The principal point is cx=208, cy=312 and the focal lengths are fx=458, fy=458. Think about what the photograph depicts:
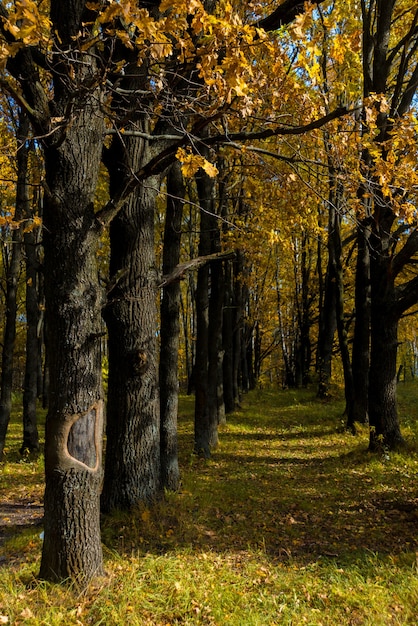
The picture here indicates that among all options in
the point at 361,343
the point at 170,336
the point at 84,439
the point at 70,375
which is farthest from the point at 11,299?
the point at 361,343

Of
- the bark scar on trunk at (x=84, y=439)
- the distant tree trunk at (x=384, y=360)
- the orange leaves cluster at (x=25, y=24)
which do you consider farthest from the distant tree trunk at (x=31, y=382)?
the orange leaves cluster at (x=25, y=24)

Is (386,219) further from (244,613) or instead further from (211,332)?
(244,613)

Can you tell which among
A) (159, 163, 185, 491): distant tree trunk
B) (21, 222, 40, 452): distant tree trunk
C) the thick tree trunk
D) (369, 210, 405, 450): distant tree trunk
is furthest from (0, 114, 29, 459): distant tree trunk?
(369, 210, 405, 450): distant tree trunk

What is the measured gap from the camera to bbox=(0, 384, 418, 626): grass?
3738mm

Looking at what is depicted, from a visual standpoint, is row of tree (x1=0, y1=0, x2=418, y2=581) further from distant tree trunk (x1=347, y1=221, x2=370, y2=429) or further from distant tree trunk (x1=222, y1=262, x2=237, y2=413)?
distant tree trunk (x1=222, y1=262, x2=237, y2=413)

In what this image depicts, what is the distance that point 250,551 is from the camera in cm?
505

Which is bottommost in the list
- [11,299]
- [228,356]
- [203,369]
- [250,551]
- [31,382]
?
[250,551]

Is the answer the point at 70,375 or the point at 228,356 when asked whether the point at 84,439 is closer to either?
the point at 70,375

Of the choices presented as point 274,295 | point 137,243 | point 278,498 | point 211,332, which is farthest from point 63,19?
point 274,295

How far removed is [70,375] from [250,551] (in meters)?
2.93

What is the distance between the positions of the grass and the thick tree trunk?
1.35ft

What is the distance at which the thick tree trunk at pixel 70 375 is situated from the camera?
12.5ft

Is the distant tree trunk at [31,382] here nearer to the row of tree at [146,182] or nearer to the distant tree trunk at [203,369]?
the row of tree at [146,182]

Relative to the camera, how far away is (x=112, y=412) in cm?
568
